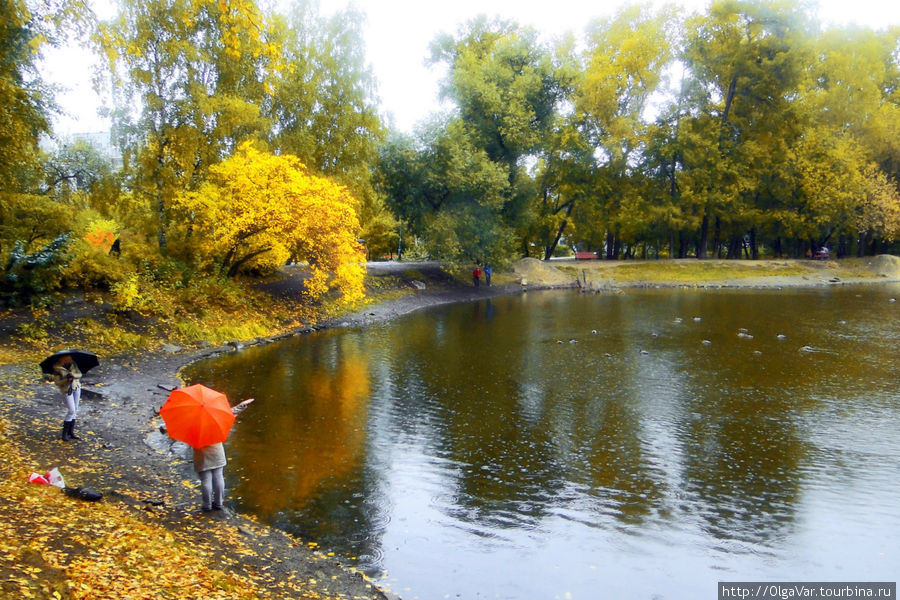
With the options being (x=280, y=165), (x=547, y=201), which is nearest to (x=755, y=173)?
(x=547, y=201)

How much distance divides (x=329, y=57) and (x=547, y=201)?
33.2 meters

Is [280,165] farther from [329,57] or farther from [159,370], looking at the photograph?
[329,57]

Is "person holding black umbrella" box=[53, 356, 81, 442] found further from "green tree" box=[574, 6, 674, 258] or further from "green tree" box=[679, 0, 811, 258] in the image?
"green tree" box=[679, 0, 811, 258]

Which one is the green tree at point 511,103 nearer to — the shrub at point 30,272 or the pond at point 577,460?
the pond at point 577,460

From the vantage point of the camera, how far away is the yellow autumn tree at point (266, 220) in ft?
105

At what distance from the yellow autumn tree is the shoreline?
24.3ft

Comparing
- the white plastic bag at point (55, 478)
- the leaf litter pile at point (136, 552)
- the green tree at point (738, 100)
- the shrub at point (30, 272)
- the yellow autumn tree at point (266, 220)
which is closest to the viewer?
the leaf litter pile at point (136, 552)

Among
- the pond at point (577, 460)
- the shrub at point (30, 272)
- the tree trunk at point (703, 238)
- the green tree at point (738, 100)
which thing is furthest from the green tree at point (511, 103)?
the shrub at point (30, 272)

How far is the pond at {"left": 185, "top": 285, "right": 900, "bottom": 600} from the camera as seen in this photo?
10.4 metres

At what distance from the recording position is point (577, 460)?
15.1 meters

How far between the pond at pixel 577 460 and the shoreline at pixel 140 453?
71cm

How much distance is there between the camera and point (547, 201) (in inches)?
2822

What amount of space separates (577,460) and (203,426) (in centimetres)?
867

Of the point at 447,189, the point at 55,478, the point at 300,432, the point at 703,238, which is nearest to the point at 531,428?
the point at 300,432
